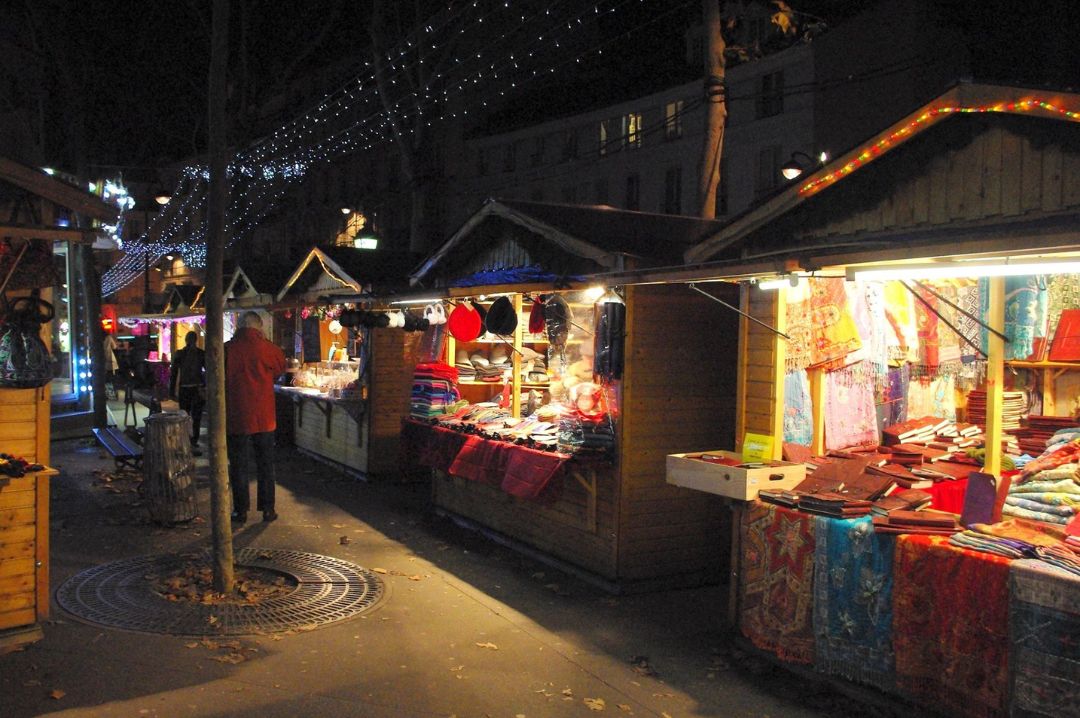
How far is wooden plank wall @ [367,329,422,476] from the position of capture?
42.2ft

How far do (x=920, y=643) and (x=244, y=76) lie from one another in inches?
718

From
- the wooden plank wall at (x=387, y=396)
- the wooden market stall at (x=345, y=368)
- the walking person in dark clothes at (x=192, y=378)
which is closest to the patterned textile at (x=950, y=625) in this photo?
the wooden market stall at (x=345, y=368)

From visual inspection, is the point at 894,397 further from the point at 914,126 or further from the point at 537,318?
the point at 537,318

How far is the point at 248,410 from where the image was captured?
391 inches

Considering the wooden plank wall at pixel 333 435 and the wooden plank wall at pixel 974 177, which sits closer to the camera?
the wooden plank wall at pixel 974 177

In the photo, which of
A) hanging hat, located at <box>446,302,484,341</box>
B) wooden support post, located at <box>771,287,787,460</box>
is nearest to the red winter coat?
hanging hat, located at <box>446,302,484,341</box>

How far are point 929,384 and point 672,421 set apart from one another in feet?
7.43

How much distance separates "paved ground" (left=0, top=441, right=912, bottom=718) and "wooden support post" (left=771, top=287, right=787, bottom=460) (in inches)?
61.1

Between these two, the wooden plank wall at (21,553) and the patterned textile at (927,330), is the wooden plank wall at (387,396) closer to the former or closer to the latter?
the wooden plank wall at (21,553)

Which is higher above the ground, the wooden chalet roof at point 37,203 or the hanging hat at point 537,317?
the wooden chalet roof at point 37,203

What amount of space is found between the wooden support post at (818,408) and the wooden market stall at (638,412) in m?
1.24

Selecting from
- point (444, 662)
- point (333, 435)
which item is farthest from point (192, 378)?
point (444, 662)

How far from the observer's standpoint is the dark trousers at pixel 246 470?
9859 millimetres

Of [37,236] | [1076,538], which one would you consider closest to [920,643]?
[1076,538]
